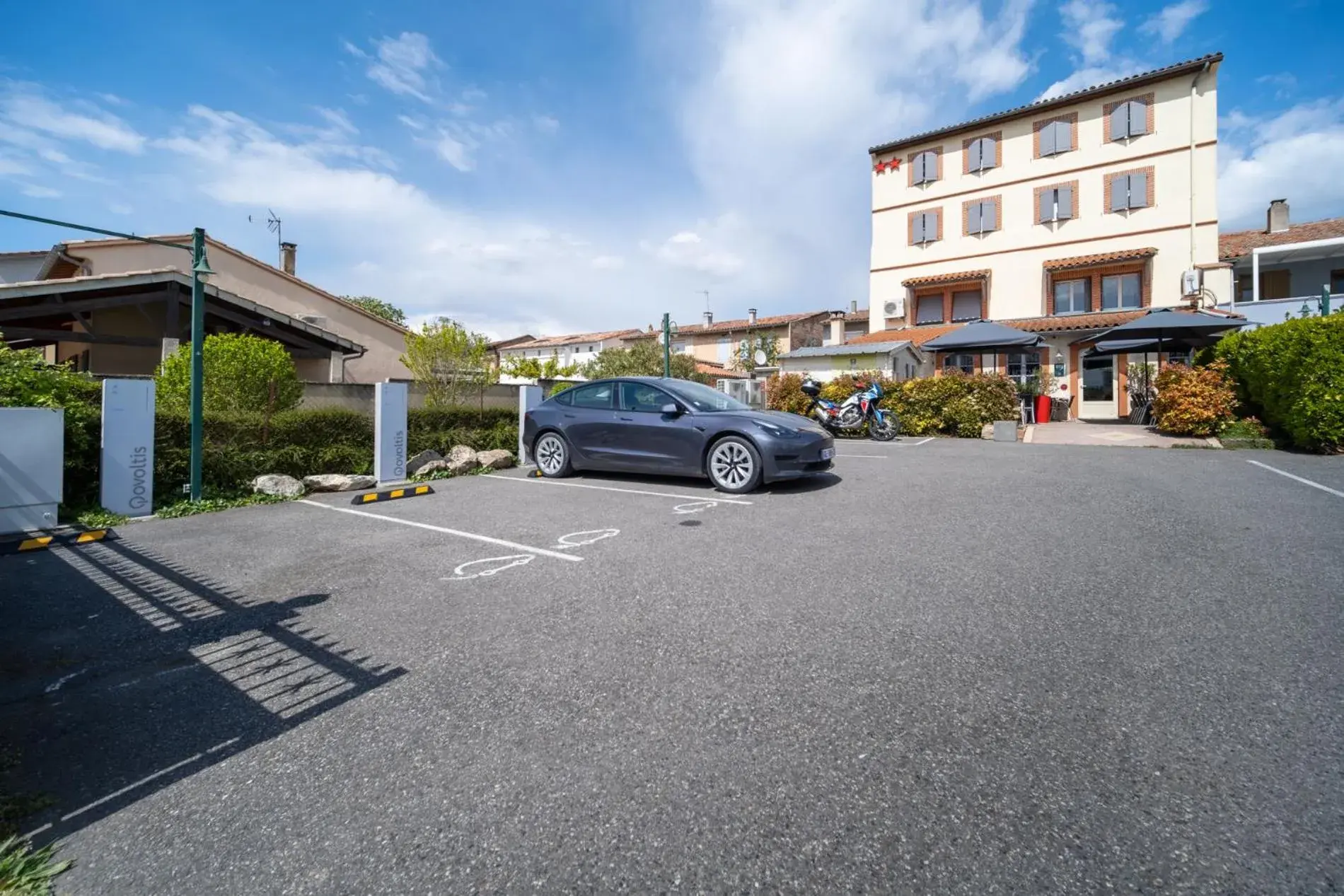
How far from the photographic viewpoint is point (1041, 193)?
2412 cm

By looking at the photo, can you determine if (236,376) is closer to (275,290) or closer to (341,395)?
(341,395)

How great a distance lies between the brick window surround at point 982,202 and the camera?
25000 millimetres

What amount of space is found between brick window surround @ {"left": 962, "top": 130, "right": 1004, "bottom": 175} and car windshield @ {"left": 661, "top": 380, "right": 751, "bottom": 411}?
917 inches

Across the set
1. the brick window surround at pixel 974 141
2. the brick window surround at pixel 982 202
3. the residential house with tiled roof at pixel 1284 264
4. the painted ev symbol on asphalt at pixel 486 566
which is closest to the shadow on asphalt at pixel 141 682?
the painted ev symbol on asphalt at pixel 486 566

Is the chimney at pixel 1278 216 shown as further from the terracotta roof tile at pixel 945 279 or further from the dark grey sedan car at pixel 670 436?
the dark grey sedan car at pixel 670 436

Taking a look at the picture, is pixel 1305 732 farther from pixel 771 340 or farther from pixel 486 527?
pixel 771 340

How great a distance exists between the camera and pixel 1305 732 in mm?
2217

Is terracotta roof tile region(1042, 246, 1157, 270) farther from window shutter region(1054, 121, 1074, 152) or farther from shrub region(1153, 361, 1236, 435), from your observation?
shrub region(1153, 361, 1236, 435)

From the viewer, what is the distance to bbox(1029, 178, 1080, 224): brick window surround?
2345cm

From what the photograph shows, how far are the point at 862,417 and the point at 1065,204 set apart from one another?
1624cm

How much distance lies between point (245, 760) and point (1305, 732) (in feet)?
12.1

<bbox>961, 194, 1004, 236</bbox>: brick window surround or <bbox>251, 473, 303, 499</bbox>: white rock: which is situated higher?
<bbox>961, 194, 1004, 236</bbox>: brick window surround

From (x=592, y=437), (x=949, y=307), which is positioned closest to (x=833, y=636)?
(x=592, y=437)

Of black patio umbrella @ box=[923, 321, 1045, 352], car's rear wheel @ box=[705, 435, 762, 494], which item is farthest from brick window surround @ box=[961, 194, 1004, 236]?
car's rear wheel @ box=[705, 435, 762, 494]
